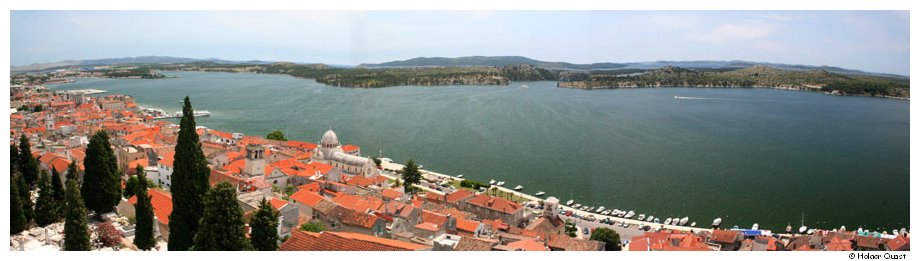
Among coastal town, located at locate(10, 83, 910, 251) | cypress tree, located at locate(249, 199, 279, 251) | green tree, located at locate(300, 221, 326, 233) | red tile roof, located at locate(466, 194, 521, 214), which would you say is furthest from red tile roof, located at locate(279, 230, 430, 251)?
red tile roof, located at locate(466, 194, 521, 214)

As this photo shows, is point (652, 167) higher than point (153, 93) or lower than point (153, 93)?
lower

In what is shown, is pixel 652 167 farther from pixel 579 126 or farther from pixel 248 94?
pixel 248 94

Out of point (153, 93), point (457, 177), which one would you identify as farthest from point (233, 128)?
point (153, 93)

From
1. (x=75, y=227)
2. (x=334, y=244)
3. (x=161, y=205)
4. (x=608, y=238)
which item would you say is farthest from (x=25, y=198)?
(x=608, y=238)

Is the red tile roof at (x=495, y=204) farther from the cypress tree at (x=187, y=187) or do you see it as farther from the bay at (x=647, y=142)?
the cypress tree at (x=187, y=187)

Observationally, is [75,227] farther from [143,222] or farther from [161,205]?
[161,205]
